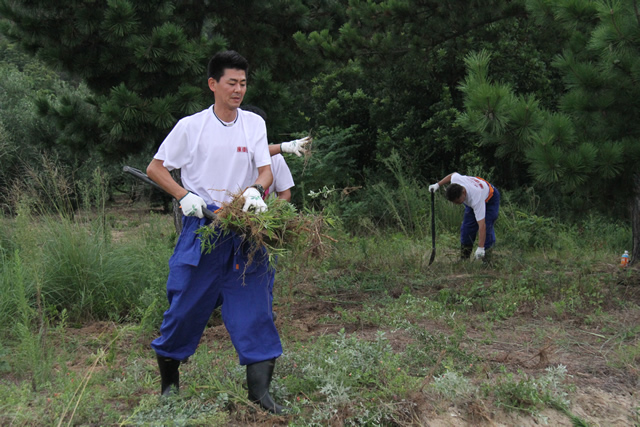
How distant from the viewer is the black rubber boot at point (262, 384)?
10.4ft

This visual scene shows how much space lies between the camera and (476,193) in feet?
24.1

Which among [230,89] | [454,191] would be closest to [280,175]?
[230,89]

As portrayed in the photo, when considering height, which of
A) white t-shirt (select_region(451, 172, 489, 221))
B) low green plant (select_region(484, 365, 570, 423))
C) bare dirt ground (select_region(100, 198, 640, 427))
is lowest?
bare dirt ground (select_region(100, 198, 640, 427))

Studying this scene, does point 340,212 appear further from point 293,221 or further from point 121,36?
point 293,221

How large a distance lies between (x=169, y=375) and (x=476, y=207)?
4.81 meters

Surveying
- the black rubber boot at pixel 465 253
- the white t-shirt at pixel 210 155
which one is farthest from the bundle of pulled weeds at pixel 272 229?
the black rubber boot at pixel 465 253

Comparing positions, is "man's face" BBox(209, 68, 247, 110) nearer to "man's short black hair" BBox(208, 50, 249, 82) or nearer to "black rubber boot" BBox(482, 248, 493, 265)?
"man's short black hair" BBox(208, 50, 249, 82)

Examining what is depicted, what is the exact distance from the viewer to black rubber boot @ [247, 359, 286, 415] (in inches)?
125

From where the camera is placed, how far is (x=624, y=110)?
19.3 ft

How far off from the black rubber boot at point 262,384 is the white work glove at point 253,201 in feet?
2.55

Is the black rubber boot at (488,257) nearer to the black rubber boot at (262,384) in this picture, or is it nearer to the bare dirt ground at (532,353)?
the bare dirt ground at (532,353)

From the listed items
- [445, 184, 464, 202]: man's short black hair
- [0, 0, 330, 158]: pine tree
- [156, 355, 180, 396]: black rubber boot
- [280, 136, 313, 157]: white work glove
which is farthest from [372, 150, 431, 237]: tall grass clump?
[156, 355, 180, 396]: black rubber boot

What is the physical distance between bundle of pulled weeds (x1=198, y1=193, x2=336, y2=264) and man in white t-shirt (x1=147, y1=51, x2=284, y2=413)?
0.17 ft

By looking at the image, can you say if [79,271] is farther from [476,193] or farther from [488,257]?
[488,257]
